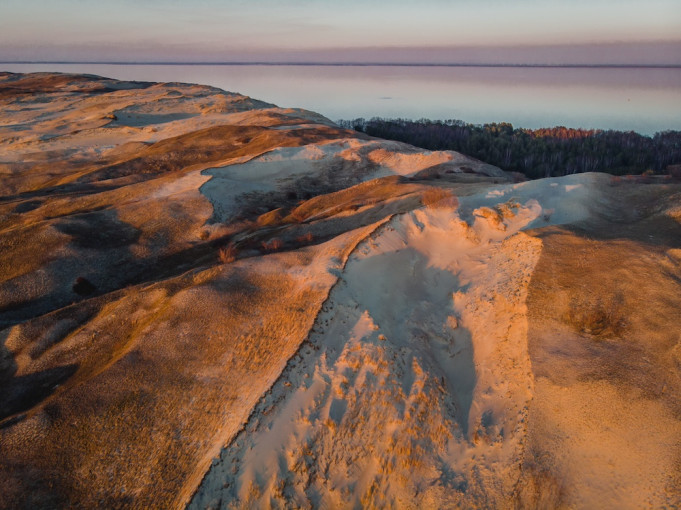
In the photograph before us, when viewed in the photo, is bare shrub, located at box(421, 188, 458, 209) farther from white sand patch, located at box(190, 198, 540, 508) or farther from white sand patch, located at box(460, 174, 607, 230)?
white sand patch, located at box(190, 198, 540, 508)

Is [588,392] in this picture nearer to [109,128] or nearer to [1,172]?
[1,172]

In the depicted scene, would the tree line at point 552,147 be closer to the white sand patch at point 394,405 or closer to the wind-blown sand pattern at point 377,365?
the wind-blown sand pattern at point 377,365

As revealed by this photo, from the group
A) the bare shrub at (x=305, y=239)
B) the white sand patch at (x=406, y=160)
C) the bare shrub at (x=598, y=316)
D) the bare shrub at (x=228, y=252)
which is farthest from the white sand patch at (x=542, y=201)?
the white sand patch at (x=406, y=160)

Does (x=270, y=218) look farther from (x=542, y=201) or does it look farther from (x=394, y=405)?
(x=394, y=405)

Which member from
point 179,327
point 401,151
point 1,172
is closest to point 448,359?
point 179,327

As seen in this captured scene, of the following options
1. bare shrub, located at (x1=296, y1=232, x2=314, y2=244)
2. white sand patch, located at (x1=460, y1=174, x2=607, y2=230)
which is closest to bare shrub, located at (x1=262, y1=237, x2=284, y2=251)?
bare shrub, located at (x1=296, y1=232, x2=314, y2=244)

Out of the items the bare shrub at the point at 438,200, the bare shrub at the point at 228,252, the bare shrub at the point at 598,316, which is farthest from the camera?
the bare shrub at the point at 228,252

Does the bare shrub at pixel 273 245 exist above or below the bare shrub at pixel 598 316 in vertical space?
below

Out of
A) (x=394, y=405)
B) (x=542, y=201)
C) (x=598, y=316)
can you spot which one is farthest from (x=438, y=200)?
(x=394, y=405)
